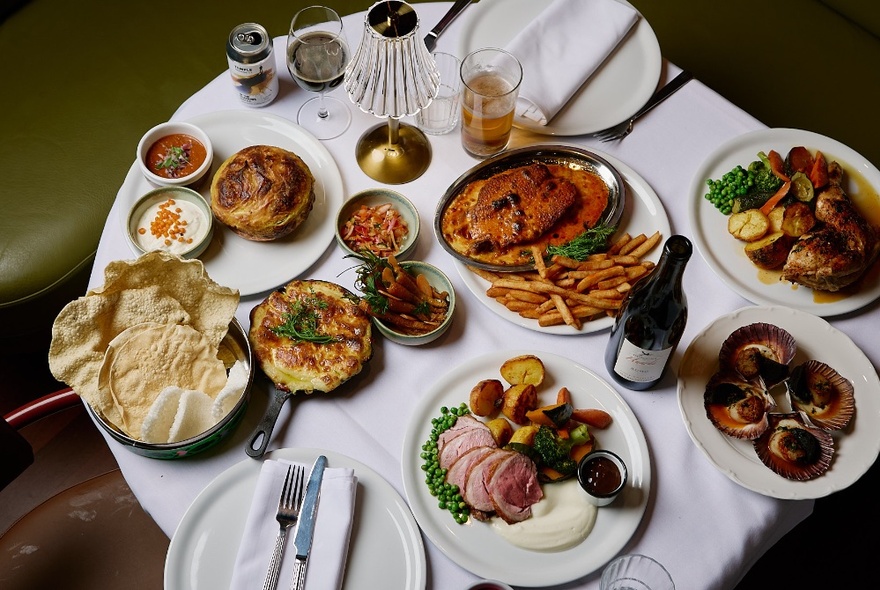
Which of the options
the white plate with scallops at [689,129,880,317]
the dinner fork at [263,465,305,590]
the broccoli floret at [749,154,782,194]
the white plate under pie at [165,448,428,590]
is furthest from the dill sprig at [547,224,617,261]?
the dinner fork at [263,465,305,590]

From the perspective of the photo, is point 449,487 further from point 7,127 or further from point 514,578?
point 7,127

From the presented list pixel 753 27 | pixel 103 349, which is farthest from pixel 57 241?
pixel 753 27

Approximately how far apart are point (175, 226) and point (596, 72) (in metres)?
1.55

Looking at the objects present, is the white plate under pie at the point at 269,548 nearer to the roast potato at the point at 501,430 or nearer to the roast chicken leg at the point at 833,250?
the roast potato at the point at 501,430

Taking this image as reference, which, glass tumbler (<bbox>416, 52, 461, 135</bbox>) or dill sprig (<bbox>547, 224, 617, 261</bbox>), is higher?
glass tumbler (<bbox>416, 52, 461, 135</bbox>)

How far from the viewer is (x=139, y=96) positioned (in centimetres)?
327

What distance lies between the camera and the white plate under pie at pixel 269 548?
1918 mm

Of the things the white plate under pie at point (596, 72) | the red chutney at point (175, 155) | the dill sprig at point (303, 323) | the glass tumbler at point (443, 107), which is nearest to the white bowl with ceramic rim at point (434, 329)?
the dill sprig at point (303, 323)

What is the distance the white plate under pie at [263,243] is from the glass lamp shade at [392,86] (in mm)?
164

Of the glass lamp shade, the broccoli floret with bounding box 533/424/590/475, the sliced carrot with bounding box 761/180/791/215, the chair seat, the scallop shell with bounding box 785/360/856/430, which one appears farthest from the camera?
the sliced carrot with bounding box 761/180/791/215

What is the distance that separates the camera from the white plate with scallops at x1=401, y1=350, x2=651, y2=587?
193 cm

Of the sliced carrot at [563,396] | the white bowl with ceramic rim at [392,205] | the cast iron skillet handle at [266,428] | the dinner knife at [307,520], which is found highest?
the white bowl with ceramic rim at [392,205]

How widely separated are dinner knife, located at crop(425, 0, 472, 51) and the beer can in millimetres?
568

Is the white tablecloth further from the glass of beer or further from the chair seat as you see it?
the chair seat
